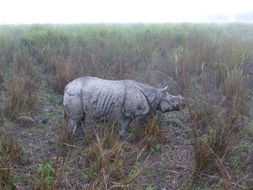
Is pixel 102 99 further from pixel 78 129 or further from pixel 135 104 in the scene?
pixel 78 129

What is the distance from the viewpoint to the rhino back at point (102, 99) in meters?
3.68

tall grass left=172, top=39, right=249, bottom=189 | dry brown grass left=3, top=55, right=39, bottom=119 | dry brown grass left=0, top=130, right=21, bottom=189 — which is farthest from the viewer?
dry brown grass left=3, top=55, right=39, bottom=119

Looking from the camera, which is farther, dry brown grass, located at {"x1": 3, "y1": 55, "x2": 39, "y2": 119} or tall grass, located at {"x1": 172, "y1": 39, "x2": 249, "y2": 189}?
dry brown grass, located at {"x1": 3, "y1": 55, "x2": 39, "y2": 119}

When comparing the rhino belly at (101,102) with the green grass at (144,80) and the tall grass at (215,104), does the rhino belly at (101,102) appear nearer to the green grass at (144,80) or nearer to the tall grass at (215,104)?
the green grass at (144,80)

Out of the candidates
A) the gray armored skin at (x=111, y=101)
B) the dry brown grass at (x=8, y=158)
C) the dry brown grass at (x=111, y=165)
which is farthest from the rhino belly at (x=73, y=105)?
the dry brown grass at (x=8, y=158)

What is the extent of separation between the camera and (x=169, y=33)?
8.80 m

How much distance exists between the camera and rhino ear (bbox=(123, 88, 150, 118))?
372 cm

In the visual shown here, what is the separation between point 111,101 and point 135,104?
0.31m

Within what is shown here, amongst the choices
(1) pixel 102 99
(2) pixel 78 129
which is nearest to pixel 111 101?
(1) pixel 102 99

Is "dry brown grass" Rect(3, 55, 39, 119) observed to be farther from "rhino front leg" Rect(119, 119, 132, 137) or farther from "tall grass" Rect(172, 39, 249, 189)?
"tall grass" Rect(172, 39, 249, 189)

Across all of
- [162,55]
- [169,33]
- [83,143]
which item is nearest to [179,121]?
[83,143]

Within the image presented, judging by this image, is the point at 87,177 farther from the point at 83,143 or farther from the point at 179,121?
the point at 179,121

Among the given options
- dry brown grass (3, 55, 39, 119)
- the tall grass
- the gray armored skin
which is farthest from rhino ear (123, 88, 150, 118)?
dry brown grass (3, 55, 39, 119)

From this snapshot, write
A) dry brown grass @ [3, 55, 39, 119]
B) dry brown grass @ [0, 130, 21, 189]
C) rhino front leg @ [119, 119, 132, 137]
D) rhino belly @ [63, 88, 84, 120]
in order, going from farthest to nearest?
dry brown grass @ [3, 55, 39, 119] < rhino front leg @ [119, 119, 132, 137] < rhino belly @ [63, 88, 84, 120] < dry brown grass @ [0, 130, 21, 189]
